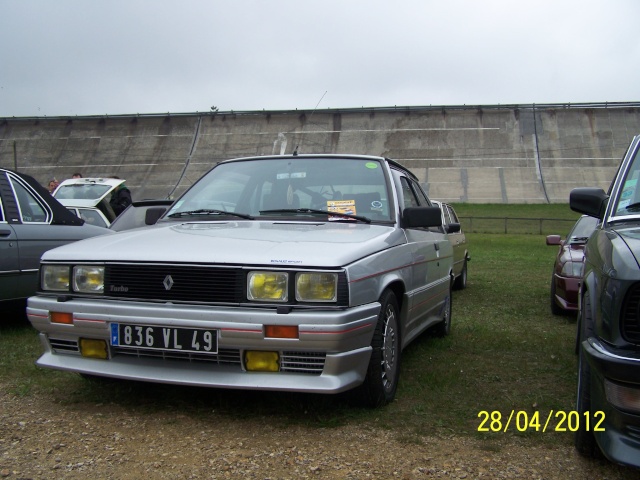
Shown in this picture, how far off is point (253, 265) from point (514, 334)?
12.6ft

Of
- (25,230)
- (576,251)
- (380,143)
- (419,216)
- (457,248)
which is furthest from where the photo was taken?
(380,143)

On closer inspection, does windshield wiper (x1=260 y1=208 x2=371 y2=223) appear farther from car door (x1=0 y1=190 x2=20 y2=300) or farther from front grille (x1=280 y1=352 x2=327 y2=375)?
car door (x1=0 y1=190 x2=20 y2=300)

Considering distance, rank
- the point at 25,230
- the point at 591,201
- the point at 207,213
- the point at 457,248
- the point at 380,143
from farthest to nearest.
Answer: the point at 380,143
the point at 457,248
the point at 25,230
the point at 207,213
the point at 591,201

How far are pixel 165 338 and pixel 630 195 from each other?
109 inches

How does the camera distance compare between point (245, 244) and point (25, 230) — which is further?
point (25, 230)

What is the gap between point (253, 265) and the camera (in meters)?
3.14

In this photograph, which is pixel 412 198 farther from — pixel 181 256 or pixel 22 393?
pixel 22 393

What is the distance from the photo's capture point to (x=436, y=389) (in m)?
4.06

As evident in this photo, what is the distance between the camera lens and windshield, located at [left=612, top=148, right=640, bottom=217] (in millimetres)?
3488

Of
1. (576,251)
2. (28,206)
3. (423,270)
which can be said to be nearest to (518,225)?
(576,251)

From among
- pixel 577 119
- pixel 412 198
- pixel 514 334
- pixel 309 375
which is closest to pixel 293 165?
pixel 412 198

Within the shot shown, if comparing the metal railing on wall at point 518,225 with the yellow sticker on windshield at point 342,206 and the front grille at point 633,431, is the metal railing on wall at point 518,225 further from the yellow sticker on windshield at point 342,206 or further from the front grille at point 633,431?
the front grille at point 633,431

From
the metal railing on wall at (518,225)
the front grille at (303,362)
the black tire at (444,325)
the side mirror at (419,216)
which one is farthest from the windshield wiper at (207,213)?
the metal railing on wall at (518,225)

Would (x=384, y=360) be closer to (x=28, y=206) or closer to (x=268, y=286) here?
(x=268, y=286)
